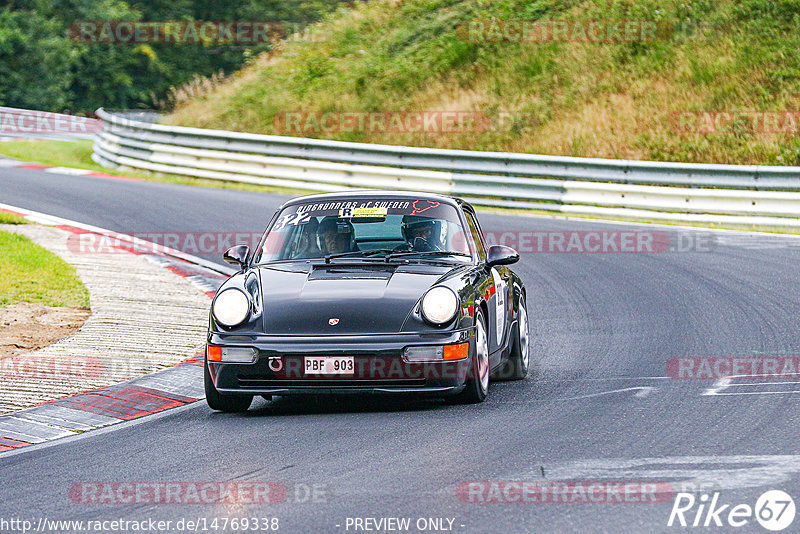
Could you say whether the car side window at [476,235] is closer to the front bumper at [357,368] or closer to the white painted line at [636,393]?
the white painted line at [636,393]

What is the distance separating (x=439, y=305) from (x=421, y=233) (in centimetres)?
127

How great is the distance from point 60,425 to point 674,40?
2212 centimetres

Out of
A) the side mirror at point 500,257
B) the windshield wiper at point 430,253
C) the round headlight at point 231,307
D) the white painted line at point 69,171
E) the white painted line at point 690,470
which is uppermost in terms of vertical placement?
the white painted line at point 69,171

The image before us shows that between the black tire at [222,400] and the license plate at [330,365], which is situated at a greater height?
the license plate at [330,365]

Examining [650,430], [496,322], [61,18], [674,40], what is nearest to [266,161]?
[674,40]

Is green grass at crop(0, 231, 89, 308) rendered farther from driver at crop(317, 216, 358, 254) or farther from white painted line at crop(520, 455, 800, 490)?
white painted line at crop(520, 455, 800, 490)

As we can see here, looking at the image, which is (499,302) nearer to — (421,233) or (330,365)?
(421,233)

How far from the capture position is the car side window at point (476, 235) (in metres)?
9.15

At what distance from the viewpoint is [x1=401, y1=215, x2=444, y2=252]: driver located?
28.8 ft

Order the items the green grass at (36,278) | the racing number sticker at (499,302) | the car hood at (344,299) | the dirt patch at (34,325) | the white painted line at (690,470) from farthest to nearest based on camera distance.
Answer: the green grass at (36,278) → the dirt patch at (34,325) → the racing number sticker at (499,302) → the car hood at (344,299) → the white painted line at (690,470)

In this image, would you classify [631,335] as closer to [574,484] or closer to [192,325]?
[192,325]

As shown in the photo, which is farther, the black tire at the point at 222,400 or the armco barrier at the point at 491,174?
the armco barrier at the point at 491,174

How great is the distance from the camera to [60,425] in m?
7.61

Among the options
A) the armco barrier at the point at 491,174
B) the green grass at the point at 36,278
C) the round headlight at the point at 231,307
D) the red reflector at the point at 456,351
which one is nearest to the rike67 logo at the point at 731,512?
the red reflector at the point at 456,351
